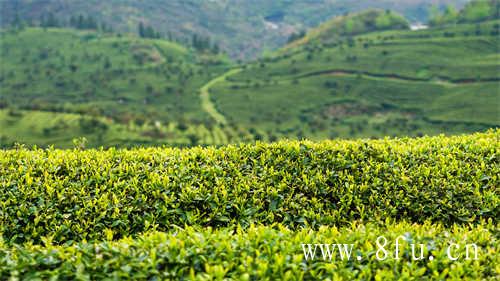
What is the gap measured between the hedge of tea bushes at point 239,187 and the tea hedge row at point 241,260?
1.45 metres

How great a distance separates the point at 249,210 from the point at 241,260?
7.95ft

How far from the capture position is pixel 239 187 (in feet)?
29.9

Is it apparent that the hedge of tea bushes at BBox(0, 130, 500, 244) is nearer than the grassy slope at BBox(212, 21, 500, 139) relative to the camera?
Yes

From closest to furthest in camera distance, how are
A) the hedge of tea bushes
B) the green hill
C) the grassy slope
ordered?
1. the hedge of tea bushes
2. the green hill
3. the grassy slope

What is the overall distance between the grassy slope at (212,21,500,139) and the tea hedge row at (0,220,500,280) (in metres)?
144

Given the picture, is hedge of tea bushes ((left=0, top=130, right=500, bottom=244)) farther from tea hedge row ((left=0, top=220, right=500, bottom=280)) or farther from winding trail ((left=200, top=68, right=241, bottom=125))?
winding trail ((left=200, top=68, right=241, bottom=125))

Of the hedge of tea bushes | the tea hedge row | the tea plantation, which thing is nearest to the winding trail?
the hedge of tea bushes

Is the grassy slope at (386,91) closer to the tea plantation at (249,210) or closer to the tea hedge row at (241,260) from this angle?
the tea plantation at (249,210)

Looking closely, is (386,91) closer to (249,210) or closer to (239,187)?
(239,187)

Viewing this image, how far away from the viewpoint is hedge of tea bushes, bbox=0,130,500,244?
8.48 meters

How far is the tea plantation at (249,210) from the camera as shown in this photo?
254 inches

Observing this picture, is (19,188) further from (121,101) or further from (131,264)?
(121,101)

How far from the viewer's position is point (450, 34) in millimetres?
191250

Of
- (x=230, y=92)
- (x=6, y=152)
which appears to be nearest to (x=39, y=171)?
(x=6, y=152)
